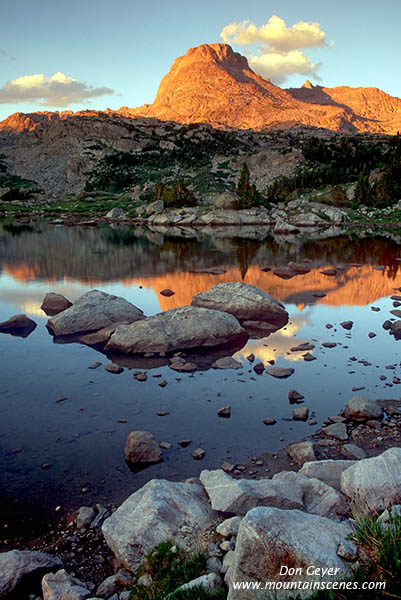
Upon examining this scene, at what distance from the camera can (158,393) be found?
1363cm

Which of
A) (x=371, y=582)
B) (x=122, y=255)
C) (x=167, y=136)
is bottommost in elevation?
(x=122, y=255)

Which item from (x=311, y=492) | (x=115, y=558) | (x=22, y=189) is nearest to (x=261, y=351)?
(x=311, y=492)

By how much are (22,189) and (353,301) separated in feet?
372

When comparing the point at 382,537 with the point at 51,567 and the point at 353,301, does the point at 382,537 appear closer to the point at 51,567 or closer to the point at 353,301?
the point at 51,567

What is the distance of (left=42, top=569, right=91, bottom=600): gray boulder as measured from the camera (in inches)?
245

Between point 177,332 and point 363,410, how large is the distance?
780 cm

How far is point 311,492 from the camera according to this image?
7582mm

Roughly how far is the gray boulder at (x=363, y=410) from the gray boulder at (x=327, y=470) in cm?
308

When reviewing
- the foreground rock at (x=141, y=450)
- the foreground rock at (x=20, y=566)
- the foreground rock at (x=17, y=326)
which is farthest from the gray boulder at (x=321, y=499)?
the foreground rock at (x=17, y=326)

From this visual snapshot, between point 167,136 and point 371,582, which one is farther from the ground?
point 167,136

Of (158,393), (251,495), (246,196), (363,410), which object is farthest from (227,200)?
(251,495)

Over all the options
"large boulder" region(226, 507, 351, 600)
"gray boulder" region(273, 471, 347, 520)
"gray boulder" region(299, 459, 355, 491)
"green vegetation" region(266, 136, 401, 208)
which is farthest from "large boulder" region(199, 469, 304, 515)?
"green vegetation" region(266, 136, 401, 208)

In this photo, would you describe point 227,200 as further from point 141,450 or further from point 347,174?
point 141,450

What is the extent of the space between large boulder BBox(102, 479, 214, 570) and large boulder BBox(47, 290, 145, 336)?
12126 mm
